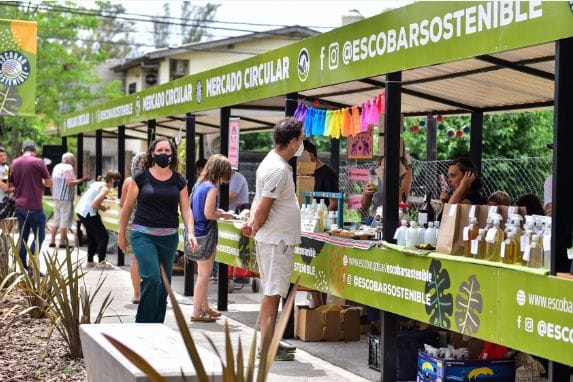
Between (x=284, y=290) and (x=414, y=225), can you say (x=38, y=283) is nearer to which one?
(x=284, y=290)

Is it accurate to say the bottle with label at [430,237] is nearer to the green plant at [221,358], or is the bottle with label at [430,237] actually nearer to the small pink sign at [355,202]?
the green plant at [221,358]

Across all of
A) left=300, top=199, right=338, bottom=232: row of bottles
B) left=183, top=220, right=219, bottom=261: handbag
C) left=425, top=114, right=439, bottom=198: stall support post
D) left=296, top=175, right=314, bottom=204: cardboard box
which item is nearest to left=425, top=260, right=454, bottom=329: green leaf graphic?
left=300, top=199, right=338, bottom=232: row of bottles

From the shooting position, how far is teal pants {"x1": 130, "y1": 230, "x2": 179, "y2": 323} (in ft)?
27.5

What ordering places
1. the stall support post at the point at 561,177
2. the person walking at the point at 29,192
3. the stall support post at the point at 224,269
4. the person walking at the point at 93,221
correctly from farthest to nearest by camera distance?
the person walking at the point at 93,221, the person walking at the point at 29,192, the stall support post at the point at 224,269, the stall support post at the point at 561,177

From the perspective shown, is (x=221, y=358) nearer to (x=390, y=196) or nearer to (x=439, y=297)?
(x=439, y=297)

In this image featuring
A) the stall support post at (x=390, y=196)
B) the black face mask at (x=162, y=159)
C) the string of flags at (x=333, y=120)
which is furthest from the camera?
the string of flags at (x=333, y=120)

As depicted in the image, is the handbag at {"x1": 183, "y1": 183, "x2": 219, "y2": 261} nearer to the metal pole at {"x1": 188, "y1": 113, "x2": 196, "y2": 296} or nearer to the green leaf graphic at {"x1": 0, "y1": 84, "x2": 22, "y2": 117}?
the metal pole at {"x1": 188, "y1": 113, "x2": 196, "y2": 296}

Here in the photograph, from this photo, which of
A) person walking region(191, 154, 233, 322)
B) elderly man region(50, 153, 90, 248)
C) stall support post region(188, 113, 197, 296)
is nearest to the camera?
person walking region(191, 154, 233, 322)

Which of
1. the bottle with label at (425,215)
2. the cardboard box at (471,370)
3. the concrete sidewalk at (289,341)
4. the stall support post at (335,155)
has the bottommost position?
the concrete sidewalk at (289,341)

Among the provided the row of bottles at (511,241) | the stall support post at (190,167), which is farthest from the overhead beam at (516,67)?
the stall support post at (190,167)

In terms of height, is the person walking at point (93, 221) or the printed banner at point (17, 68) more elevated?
the printed banner at point (17, 68)

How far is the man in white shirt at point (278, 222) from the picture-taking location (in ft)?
26.0

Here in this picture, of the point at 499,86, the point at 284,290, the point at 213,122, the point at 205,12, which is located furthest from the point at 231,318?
the point at 205,12

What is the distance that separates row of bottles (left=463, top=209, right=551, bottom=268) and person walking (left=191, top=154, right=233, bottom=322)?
421cm
